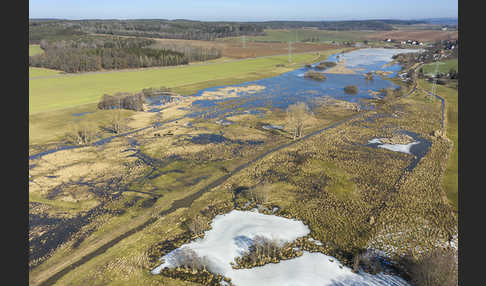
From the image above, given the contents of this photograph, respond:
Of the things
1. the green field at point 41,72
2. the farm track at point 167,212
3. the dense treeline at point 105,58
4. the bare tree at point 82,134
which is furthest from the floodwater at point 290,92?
the green field at point 41,72

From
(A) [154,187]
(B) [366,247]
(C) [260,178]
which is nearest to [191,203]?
(A) [154,187]

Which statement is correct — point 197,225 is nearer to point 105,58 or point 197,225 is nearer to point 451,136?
point 451,136

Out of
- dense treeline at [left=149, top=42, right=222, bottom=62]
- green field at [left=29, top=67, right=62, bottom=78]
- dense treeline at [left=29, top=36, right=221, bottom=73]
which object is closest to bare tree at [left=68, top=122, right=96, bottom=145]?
green field at [left=29, top=67, right=62, bottom=78]

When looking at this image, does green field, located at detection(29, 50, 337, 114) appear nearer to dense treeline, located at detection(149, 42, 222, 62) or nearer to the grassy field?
dense treeline, located at detection(149, 42, 222, 62)

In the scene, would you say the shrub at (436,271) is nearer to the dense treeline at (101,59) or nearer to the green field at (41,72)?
the dense treeline at (101,59)

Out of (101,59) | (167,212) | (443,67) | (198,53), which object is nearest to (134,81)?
(101,59)
